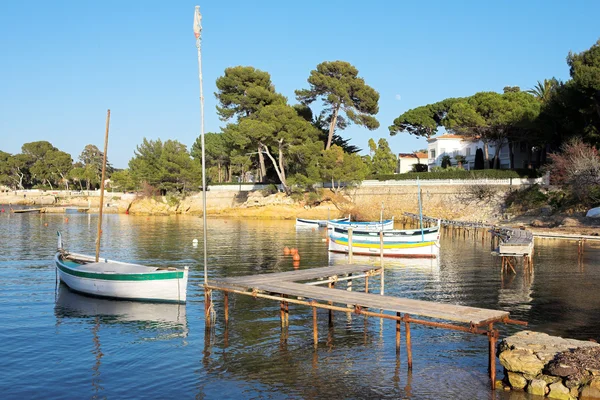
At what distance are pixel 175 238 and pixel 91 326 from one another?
3183cm

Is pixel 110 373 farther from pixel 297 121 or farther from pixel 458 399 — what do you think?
pixel 297 121

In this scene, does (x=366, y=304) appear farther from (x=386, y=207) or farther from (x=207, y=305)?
(x=386, y=207)

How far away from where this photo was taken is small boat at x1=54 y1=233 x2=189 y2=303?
23.3 metres

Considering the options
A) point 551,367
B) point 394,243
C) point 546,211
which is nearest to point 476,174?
point 546,211

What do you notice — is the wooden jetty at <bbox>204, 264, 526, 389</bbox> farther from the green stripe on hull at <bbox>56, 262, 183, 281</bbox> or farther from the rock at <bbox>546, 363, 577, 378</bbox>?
the green stripe on hull at <bbox>56, 262, 183, 281</bbox>

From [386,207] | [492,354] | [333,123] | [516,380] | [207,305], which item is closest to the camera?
[516,380]

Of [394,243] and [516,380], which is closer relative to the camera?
[516,380]

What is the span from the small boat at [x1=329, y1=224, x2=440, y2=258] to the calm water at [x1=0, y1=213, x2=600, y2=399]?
19.1 feet

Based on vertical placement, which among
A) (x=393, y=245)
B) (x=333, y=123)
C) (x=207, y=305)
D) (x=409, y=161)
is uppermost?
(x=333, y=123)

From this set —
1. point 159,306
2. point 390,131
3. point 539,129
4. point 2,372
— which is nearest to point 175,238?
point 159,306

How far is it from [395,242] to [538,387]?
92.1ft

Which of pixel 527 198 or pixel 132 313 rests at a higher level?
pixel 527 198

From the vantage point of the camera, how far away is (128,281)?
24000 millimetres

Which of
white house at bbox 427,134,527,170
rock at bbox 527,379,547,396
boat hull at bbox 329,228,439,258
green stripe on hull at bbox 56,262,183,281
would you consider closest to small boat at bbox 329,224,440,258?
boat hull at bbox 329,228,439,258
